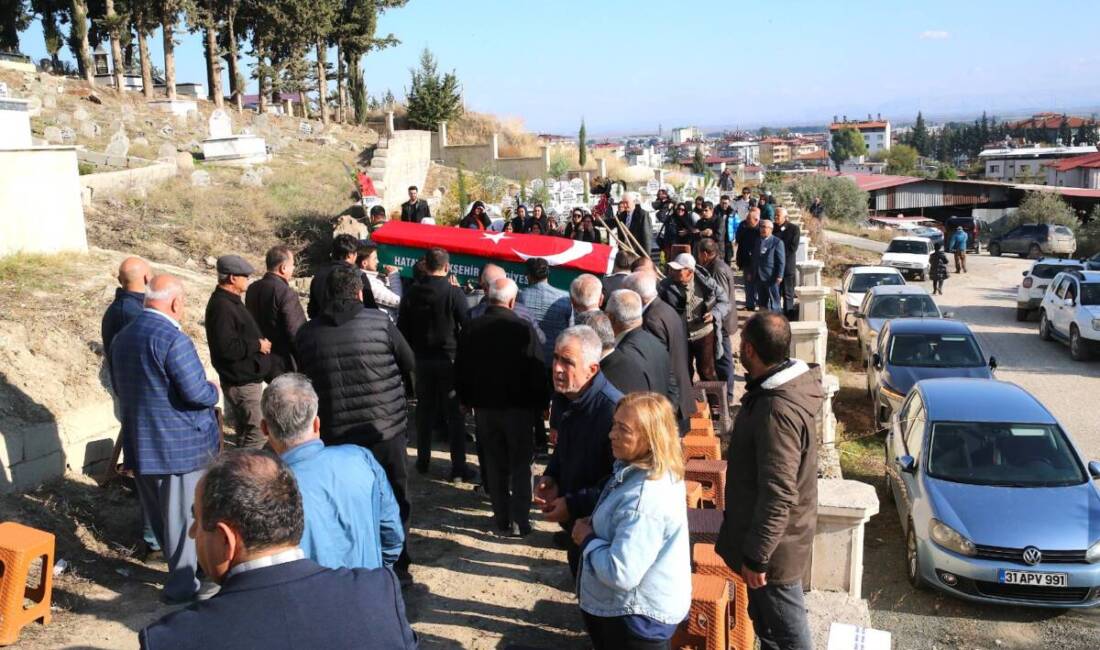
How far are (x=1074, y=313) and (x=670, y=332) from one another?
46.4 ft

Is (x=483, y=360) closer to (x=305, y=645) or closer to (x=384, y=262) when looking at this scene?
(x=305, y=645)

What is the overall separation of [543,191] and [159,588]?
15.5 m

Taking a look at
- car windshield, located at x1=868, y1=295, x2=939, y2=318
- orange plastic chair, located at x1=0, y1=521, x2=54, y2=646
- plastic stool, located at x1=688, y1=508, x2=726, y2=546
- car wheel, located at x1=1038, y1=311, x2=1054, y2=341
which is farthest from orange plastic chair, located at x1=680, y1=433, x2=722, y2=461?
car wheel, located at x1=1038, y1=311, x2=1054, y2=341

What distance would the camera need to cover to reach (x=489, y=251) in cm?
989

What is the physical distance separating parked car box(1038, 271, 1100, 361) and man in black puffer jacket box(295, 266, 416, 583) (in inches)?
613

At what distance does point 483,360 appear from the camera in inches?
230

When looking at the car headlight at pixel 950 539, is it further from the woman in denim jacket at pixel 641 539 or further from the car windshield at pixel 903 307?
the car windshield at pixel 903 307

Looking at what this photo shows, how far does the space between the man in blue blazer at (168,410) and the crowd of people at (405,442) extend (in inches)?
0.4

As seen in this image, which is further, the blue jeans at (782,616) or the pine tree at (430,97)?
the pine tree at (430,97)

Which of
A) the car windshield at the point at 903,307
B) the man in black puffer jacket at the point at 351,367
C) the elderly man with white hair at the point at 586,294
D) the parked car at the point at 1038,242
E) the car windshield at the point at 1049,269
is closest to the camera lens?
the man in black puffer jacket at the point at 351,367

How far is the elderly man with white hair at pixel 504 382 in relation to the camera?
5816 mm

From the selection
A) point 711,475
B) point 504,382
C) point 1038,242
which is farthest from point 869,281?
point 1038,242

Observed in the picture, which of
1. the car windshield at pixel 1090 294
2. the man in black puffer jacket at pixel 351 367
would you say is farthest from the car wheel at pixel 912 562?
the car windshield at pixel 1090 294

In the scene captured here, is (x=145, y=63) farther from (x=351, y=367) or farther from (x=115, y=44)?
(x=351, y=367)
